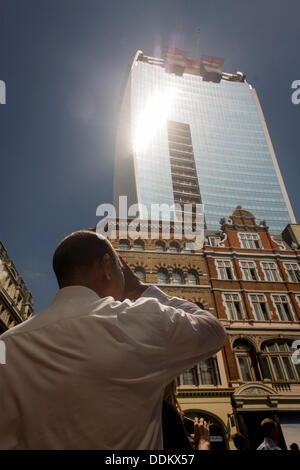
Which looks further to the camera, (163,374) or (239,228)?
(239,228)

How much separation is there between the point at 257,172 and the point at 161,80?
137 feet

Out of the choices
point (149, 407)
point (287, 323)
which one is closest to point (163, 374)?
point (149, 407)

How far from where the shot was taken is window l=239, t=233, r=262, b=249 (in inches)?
840

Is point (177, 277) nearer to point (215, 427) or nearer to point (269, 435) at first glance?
point (215, 427)

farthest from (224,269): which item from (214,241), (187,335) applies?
(187,335)

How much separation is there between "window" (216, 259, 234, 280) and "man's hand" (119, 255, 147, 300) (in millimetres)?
18679

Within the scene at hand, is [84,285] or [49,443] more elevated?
[84,285]

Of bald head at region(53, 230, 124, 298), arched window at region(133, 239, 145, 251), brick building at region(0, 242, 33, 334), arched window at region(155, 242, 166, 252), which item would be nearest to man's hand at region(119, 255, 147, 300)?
bald head at region(53, 230, 124, 298)

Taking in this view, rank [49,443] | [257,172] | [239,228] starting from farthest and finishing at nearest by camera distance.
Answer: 1. [257,172]
2. [239,228]
3. [49,443]

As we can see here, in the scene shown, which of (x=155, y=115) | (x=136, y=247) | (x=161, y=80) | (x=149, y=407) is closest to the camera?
(x=149, y=407)

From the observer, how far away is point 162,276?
19.3 metres

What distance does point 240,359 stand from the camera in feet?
52.8

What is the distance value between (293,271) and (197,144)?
54837 mm

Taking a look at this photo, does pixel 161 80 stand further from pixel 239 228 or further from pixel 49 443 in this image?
pixel 49 443
